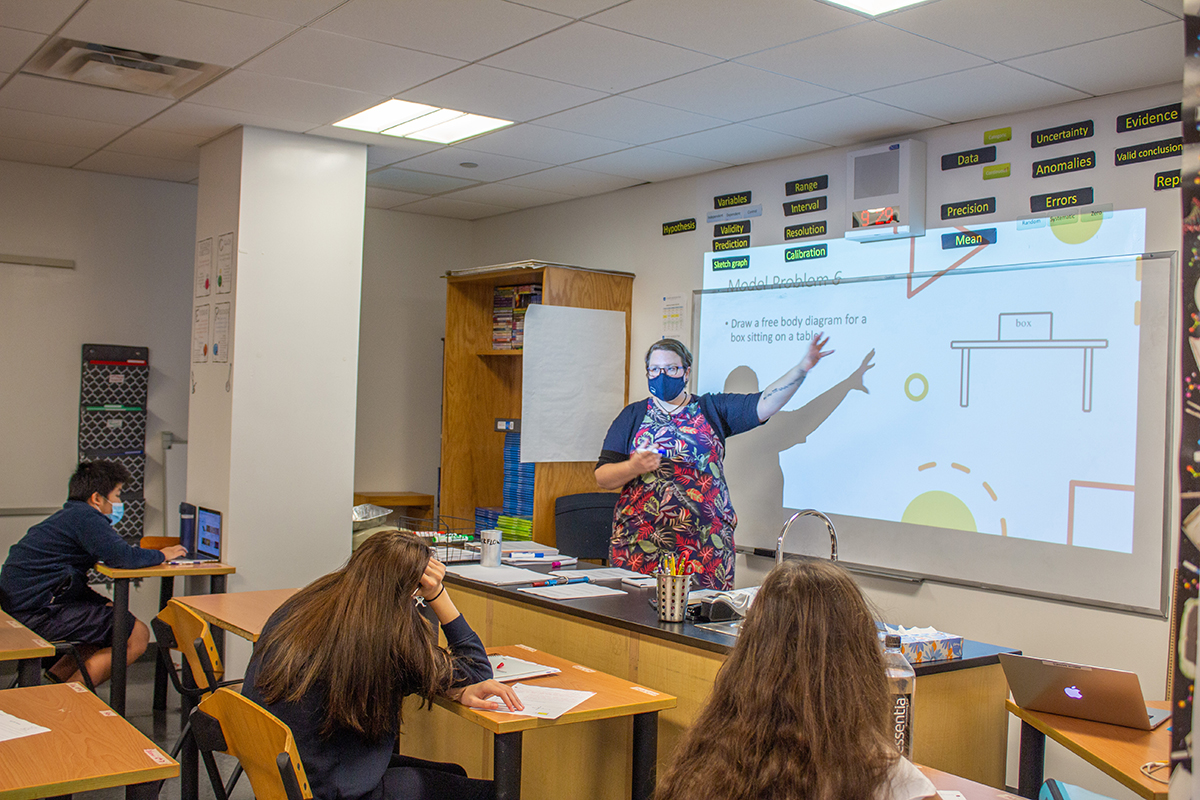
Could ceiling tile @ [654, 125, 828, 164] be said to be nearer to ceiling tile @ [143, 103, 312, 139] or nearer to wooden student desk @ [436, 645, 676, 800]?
ceiling tile @ [143, 103, 312, 139]

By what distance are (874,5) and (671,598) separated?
1.91 metres

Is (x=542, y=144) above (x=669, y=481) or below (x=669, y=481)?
above

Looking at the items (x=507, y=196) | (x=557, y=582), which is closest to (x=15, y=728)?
(x=557, y=582)

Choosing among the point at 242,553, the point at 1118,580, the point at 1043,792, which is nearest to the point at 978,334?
the point at 1118,580

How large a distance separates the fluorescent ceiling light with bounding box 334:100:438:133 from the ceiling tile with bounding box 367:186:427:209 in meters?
1.45

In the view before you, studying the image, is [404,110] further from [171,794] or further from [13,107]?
[171,794]

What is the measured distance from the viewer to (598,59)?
3.62m

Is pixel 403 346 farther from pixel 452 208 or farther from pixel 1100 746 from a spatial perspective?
pixel 1100 746

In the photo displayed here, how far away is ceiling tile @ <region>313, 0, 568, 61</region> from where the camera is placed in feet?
10.4

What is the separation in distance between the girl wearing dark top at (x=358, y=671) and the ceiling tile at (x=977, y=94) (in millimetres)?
2644

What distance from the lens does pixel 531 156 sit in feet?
17.0

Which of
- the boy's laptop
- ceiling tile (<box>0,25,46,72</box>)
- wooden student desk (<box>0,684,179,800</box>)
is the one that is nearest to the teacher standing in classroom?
the boy's laptop

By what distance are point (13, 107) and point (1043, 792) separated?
4.91 meters

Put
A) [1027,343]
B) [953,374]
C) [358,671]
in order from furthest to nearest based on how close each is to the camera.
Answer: [953,374] < [1027,343] < [358,671]
